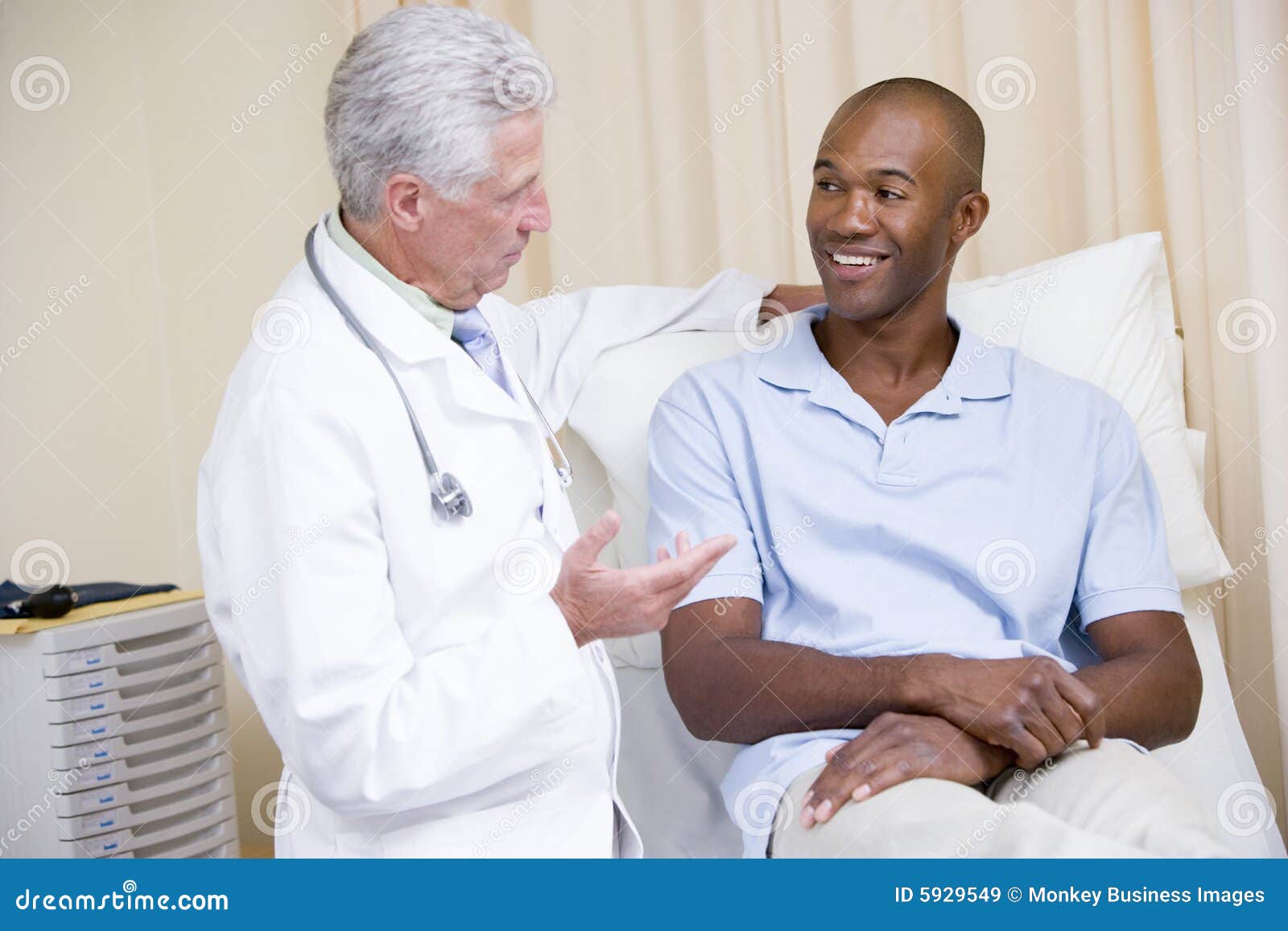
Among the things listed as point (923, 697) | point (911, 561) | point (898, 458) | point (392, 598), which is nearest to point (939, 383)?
point (898, 458)

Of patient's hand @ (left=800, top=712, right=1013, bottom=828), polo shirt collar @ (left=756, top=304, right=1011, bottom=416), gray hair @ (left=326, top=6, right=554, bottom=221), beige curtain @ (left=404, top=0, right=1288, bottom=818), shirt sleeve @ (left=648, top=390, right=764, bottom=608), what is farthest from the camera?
beige curtain @ (left=404, top=0, right=1288, bottom=818)

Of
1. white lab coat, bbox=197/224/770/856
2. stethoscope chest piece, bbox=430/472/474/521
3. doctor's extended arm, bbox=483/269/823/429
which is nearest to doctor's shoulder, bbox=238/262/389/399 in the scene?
white lab coat, bbox=197/224/770/856

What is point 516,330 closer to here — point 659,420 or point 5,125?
point 659,420

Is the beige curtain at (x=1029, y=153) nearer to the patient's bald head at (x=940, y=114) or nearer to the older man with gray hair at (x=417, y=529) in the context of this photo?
the patient's bald head at (x=940, y=114)

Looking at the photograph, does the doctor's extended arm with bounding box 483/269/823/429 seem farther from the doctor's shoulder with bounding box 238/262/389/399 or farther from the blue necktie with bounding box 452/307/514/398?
the doctor's shoulder with bounding box 238/262/389/399

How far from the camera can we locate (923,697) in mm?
1349

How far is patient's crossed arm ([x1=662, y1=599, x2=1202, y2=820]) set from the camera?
51.8 inches

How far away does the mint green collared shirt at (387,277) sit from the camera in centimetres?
117

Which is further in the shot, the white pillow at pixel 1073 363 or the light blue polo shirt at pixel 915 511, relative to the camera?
the white pillow at pixel 1073 363

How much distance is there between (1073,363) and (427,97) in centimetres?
115

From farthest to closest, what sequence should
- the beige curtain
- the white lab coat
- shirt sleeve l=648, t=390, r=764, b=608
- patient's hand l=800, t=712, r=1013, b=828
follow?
the beige curtain < shirt sleeve l=648, t=390, r=764, b=608 < patient's hand l=800, t=712, r=1013, b=828 < the white lab coat

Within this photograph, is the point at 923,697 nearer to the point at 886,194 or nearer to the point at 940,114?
the point at 886,194

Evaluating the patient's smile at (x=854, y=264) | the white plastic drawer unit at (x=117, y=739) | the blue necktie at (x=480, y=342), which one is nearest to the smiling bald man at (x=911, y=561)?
the patient's smile at (x=854, y=264)

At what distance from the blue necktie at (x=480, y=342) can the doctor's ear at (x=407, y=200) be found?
0.43 ft
